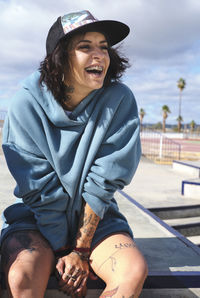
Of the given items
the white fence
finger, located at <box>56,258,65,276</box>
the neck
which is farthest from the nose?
the white fence

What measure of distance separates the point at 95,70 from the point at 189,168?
24.1 feet

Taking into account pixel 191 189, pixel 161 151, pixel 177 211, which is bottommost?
pixel 161 151

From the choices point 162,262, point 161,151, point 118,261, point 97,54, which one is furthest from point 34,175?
point 161,151

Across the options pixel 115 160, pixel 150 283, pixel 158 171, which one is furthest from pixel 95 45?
pixel 158 171

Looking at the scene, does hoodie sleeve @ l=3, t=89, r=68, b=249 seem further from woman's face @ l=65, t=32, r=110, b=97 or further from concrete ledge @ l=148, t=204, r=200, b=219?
concrete ledge @ l=148, t=204, r=200, b=219

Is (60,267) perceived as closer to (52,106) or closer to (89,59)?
(52,106)

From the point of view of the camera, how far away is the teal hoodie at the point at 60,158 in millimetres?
1846

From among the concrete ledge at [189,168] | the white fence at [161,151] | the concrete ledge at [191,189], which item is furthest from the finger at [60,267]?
the white fence at [161,151]

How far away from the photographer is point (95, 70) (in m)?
1.89

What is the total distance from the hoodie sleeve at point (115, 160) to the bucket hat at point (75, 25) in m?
0.40

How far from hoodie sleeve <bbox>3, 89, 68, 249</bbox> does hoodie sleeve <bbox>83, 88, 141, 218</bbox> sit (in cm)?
17

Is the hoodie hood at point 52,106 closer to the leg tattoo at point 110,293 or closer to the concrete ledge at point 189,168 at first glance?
the leg tattoo at point 110,293

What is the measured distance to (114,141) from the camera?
192 cm

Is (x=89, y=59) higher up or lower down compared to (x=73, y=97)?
higher up
